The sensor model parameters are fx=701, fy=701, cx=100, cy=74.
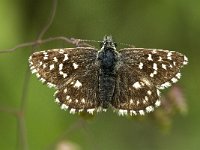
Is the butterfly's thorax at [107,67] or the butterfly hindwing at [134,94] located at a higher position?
the butterfly's thorax at [107,67]

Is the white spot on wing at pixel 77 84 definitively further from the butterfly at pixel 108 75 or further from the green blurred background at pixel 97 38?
the green blurred background at pixel 97 38

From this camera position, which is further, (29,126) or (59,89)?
(29,126)

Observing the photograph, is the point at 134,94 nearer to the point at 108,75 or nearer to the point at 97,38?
the point at 108,75

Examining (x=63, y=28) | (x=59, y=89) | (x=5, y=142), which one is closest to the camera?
(x=59, y=89)

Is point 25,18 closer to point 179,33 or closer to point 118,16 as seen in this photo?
point 118,16

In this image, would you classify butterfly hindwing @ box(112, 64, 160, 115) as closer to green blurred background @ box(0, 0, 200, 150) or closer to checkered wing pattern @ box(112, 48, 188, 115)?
checkered wing pattern @ box(112, 48, 188, 115)

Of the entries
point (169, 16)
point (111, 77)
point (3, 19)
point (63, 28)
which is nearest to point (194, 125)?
point (169, 16)

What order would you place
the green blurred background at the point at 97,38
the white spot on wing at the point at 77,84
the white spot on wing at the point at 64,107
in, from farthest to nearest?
1. the green blurred background at the point at 97,38
2. the white spot on wing at the point at 77,84
3. the white spot on wing at the point at 64,107

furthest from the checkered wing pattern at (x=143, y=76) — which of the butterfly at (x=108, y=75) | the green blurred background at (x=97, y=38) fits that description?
the green blurred background at (x=97, y=38)
